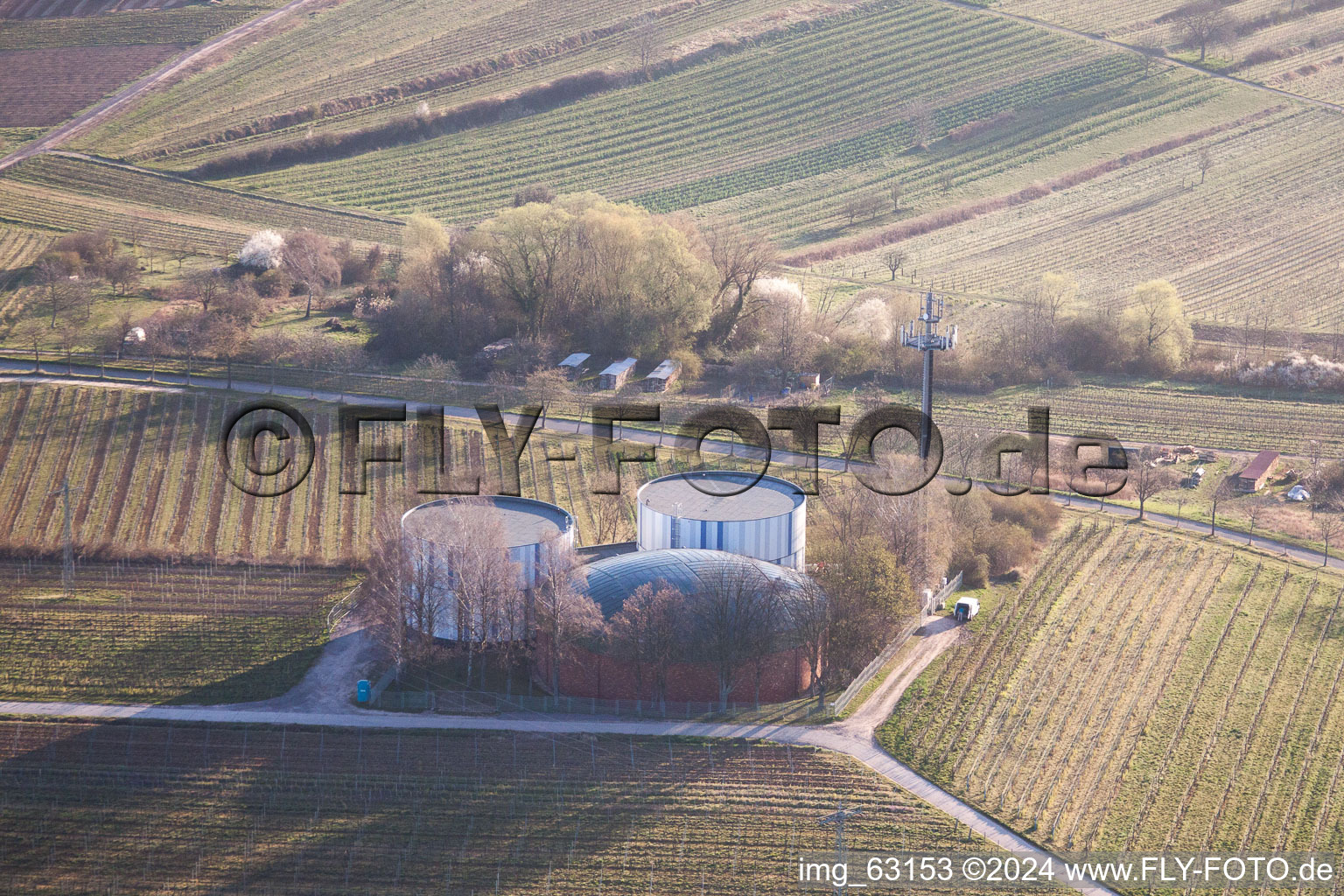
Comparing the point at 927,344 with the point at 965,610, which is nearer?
the point at 965,610

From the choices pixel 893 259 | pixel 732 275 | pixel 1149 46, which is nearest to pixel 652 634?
pixel 732 275

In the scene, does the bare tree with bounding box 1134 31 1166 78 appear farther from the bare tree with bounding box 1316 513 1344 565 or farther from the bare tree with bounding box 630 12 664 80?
the bare tree with bounding box 1316 513 1344 565

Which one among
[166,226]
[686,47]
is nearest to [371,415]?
[166,226]

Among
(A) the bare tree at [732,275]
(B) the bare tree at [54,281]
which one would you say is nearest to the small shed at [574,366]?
(A) the bare tree at [732,275]

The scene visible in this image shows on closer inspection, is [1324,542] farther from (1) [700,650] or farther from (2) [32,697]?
(2) [32,697]

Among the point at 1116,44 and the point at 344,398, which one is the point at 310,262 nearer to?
the point at 344,398

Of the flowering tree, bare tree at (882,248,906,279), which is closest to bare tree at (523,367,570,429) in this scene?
the flowering tree

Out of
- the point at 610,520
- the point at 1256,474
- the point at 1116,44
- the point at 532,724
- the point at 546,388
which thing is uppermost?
the point at 1116,44
